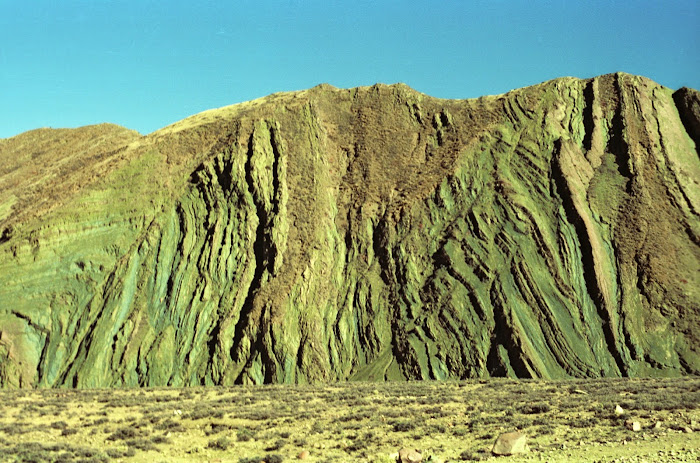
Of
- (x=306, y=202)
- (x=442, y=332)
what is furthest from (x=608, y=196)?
(x=306, y=202)

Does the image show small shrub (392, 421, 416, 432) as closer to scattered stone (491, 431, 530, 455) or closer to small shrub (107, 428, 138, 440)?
scattered stone (491, 431, 530, 455)

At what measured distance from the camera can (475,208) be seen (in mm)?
47750

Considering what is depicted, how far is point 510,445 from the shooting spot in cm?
1689

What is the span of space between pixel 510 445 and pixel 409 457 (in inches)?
100

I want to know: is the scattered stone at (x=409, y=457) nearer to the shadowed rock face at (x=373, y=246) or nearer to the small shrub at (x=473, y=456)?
the small shrub at (x=473, y=456)

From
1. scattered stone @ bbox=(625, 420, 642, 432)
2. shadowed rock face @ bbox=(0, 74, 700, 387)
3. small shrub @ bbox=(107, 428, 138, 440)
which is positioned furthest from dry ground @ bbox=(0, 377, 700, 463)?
shadowed rock face @ bbox=(0, 74, 700, 387)

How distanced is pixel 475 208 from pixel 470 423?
28.0 meters

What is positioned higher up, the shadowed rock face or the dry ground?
the shadowed rock face

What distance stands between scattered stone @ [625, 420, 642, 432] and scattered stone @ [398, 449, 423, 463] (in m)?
6.09

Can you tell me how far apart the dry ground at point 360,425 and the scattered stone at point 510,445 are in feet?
0.88

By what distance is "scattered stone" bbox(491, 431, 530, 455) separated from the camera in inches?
663

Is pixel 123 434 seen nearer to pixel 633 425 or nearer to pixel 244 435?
pixel 244 435

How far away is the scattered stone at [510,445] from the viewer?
16.8 m

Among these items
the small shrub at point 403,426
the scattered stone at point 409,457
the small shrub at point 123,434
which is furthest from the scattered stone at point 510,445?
the small shrub at point 123,434
